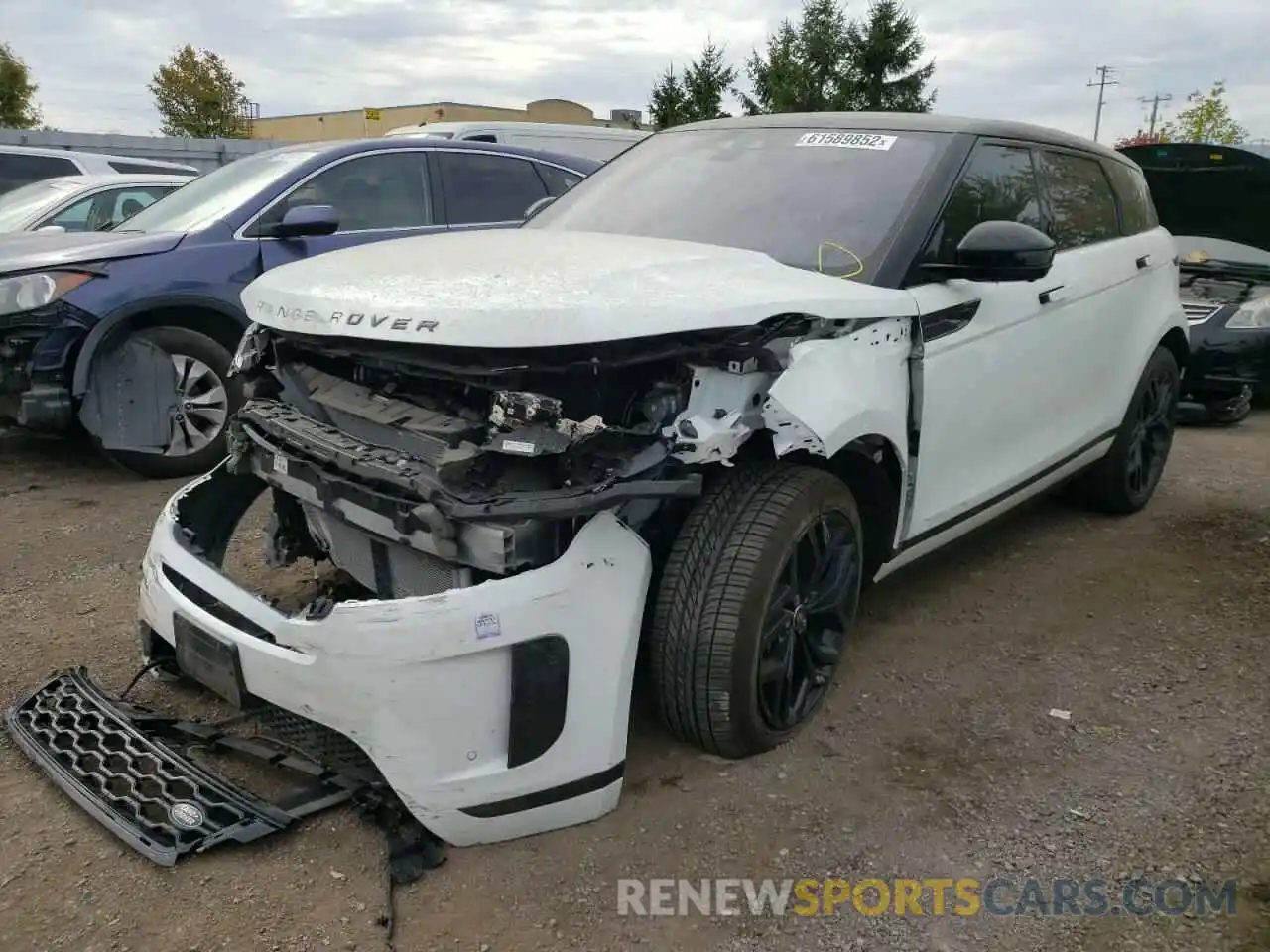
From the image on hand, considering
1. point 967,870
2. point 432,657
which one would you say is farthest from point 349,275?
point 967,870

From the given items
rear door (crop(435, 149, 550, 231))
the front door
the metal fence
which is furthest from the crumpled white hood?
the metal fence

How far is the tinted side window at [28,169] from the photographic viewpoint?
10692 millimetres

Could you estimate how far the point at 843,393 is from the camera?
2.74 metres

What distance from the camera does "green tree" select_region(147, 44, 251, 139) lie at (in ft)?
126

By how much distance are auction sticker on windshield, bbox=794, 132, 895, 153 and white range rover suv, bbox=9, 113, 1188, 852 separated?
2 centimetres

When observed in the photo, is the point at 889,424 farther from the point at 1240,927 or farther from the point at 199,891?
the point at 199,891

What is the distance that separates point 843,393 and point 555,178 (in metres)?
4.55

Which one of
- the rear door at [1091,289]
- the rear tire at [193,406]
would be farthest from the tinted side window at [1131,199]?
the rear tire at [193,406]

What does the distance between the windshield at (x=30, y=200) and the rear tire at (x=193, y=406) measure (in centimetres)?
363

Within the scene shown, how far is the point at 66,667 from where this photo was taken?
130 inches

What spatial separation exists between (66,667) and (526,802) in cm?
177

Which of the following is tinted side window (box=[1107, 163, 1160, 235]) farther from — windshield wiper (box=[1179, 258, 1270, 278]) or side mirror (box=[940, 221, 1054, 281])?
windshield wiper (box=[1179, 258, 1270, 278])

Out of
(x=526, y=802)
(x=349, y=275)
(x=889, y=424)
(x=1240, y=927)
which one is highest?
(x=349, y=275)

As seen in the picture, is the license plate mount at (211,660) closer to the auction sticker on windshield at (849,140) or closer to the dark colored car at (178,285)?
the auction sticker on windshield at (849,140)
